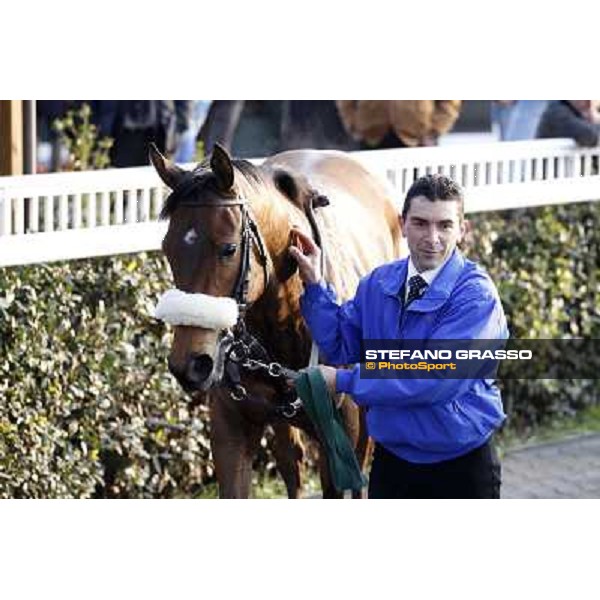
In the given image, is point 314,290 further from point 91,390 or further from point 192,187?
point 91,390

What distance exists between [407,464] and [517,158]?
8.68ft

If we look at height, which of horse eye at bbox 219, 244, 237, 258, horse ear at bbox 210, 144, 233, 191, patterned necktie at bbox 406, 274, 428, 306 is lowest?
patterned necktie at bbox 406, 274, 428, 306

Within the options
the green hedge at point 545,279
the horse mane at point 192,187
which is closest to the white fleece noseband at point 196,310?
the horse mane at point 192,187

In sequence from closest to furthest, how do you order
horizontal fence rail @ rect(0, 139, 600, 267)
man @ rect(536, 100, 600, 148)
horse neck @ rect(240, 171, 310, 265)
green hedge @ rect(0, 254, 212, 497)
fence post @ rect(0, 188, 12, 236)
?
horse neck @ rect(240, 171, 310, 265)
green hedge @ rect(0, 254, 212, 497)
horizontal fence rail @ rect(0, 139, 600, 267)
fence post @ rect(0, 188, 12, 236)
man @ rect(536, 100, 600, 148)

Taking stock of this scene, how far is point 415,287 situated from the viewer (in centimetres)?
556

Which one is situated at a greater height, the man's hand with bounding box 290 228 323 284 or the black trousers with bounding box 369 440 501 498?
the man's hand with bounding box 290 228 323 284

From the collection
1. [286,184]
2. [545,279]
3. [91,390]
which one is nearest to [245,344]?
[286,184]

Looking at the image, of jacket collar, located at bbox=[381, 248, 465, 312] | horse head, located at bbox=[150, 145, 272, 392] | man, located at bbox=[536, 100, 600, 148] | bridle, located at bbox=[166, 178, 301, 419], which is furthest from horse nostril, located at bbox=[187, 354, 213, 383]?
man, located at bbox=[536, 100, 600, 148]

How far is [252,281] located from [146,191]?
162cm

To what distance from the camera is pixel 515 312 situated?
8062mm

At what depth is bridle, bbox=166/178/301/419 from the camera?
566 cm

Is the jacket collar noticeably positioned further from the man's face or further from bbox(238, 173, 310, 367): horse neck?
bbox(238, 173, 310, 367): horse neck
